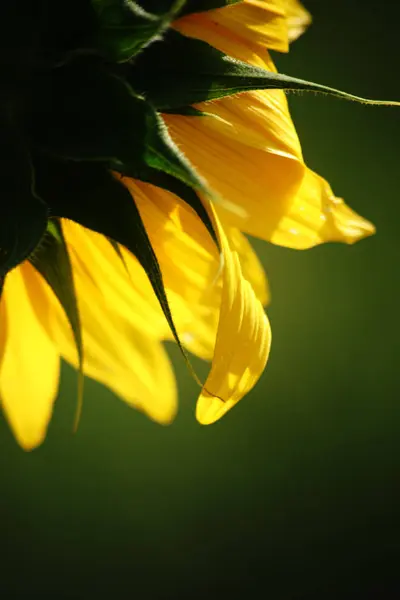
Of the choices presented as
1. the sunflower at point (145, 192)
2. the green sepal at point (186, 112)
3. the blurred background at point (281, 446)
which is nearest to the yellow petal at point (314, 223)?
the sunflower at point (145, 192)

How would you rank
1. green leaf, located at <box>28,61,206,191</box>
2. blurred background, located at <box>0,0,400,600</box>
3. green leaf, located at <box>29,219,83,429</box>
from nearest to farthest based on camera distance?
green leaf, located at <box>28,61,206,191</box> < green leaf, located at <box>29,219,83,429</box> < blurred background, located at <box>0,0,400,600</box>

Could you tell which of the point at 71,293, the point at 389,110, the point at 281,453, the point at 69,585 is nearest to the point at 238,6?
the point at 71,293

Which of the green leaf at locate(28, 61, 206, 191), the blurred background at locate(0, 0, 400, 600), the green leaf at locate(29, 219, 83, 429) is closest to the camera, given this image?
the green leaf at locate(28, 61, 206, 191)

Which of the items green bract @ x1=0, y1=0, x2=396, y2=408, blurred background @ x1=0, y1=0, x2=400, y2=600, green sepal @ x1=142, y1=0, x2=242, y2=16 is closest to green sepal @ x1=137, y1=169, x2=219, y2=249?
green bract @ x1=0, y1=0, x2=396, y2=408

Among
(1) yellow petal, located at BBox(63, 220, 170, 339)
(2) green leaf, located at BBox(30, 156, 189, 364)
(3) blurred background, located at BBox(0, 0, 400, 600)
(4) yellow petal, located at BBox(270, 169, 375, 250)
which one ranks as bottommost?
(3) blurred background, located at BBox(0, 0, 400, 600)

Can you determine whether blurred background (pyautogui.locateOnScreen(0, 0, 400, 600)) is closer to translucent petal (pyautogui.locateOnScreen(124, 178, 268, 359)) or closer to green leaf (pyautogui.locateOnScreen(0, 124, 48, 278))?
translucent petal (pyautogui.locateOnScreen(124, 178, 268, 359))

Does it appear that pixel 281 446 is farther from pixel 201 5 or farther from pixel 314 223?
pixel 201 5

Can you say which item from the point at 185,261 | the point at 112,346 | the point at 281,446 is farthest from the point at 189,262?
the point at 281,446

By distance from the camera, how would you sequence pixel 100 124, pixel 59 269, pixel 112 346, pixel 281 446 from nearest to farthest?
pixel 100 124, pixel 59 269, pixel 112 346, pixel 281 446
